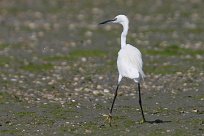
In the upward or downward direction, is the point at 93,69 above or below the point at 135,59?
below

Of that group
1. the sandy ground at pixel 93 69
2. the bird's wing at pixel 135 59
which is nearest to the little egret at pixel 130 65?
the bird's wing at pixel 135 59

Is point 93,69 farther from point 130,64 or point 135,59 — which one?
point 130,64

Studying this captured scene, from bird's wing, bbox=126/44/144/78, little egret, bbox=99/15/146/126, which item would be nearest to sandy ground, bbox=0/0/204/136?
little egret, bbox=99/15/146/126

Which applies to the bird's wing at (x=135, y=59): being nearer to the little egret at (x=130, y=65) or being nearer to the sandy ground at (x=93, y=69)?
the little egret at (x=130, y=65)

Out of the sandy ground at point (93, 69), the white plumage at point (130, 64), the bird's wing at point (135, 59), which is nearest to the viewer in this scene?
the white plumage at point (130, 64)

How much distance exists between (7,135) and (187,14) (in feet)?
94.5

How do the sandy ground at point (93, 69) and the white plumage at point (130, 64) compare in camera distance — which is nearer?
the white plumage at point (130, 64)

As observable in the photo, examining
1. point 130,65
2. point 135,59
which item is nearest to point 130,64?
point 130,65

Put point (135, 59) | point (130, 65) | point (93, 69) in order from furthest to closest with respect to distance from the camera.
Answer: point (93, 69) < point (135, 59) < point (130, 65)

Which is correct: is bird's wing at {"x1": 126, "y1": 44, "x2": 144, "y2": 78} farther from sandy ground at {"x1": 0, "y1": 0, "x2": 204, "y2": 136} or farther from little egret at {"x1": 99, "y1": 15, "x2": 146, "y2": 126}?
sandy ground at {"x1": 0, "y1": 0, "x2": 204, "y2": 136}

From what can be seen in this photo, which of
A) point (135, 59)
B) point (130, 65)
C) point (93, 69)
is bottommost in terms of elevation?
point (93, 69)

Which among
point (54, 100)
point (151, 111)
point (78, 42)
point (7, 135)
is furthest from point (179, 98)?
point (78, 42)

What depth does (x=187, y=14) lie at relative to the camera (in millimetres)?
44969

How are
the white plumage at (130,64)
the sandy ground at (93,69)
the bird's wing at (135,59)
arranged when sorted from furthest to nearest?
the sandy ground at (93,69) < the bird's wing at (135,59) < the white plumage at (130,64)
